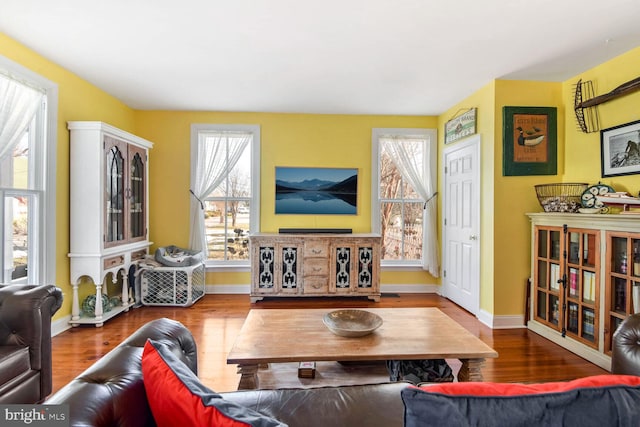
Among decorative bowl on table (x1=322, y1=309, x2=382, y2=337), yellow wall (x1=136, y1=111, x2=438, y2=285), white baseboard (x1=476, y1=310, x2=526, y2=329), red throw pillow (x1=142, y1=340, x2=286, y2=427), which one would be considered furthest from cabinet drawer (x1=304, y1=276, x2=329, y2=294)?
red throw pillow (x1=142, y1=340, x2=286, y2=427)

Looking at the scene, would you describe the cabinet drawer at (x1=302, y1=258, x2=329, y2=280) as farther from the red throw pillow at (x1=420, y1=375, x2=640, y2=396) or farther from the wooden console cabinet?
the red throw pillow at (x1=420, y1=375, x2=640, y2=396)

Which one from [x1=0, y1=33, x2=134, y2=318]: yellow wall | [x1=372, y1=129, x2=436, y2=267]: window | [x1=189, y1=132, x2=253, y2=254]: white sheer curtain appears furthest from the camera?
[x1=372, y1=129, x2=436, y2=267]: window

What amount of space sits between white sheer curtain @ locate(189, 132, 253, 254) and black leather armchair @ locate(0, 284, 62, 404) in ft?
8.67

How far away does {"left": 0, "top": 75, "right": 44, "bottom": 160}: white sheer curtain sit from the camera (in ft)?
8.43

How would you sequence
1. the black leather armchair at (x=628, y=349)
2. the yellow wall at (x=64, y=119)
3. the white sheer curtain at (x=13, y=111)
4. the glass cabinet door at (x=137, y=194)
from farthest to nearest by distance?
1. the glass cabinet door at (x=137, y=194)
2. the yellow wall at (x=64, y=119)
3. the white sheer curtain at (x=13, y=111)
4. the black leather armchair at (x=628, y=349)

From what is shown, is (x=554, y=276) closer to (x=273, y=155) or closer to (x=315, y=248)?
(x=315, y=248)

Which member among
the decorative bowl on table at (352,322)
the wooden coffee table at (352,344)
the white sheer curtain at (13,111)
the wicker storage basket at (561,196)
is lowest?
the wooden coffee table at (352,344)

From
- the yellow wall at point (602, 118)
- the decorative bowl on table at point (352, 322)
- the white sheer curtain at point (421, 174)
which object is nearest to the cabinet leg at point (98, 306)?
the decorative bowl on table at point (352, 322)

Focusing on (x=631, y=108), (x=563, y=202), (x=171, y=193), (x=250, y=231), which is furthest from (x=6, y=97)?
(x=631, y=108)

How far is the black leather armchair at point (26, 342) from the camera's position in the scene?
1.69 m

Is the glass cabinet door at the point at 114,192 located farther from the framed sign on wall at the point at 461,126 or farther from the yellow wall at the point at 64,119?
the framed sign on wall at the point at 461,126

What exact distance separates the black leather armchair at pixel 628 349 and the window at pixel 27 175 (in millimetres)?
4017

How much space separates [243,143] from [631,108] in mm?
4071


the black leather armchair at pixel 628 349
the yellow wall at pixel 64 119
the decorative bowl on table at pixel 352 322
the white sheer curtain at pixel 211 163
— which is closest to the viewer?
the black leather armchair at pixel 628 349
